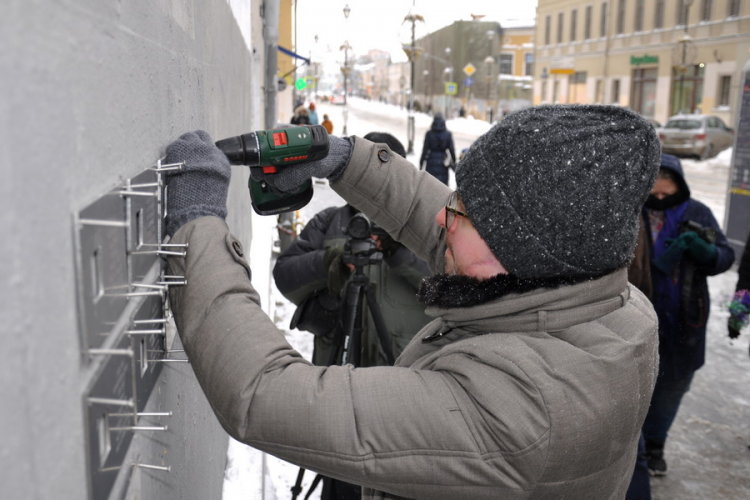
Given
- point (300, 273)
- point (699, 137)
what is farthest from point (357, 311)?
point (699, 137)

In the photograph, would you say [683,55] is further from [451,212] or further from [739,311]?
[451,212]

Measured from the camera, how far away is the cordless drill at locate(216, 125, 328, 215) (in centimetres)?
131

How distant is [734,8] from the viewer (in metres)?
23.4

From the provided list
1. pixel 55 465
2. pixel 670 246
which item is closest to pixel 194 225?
pixel 55 465

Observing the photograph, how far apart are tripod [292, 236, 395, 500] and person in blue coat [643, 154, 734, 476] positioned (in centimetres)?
155

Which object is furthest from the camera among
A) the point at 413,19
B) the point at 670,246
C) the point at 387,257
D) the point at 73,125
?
the point at 413,19

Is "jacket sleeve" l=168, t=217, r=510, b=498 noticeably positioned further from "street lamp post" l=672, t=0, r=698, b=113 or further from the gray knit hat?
"street lamp post" l=672, t=0, r=698, b=113

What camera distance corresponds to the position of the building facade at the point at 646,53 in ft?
79.0

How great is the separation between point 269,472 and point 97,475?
2811 millimetres

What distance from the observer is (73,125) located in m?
0.69

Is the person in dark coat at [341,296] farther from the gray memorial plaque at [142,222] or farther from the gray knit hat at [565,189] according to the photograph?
the gray memorial plaque at [142,222]

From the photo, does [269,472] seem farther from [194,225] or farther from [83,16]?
[83,16]

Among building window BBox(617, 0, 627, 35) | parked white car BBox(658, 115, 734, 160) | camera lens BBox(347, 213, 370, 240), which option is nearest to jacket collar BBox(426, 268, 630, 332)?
camera lens BBox(347, 213, 370, 240)

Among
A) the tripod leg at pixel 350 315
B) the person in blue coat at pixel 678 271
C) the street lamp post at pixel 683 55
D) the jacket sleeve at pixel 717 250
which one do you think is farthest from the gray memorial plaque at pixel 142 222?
the street lamp post at pixel 683 55
